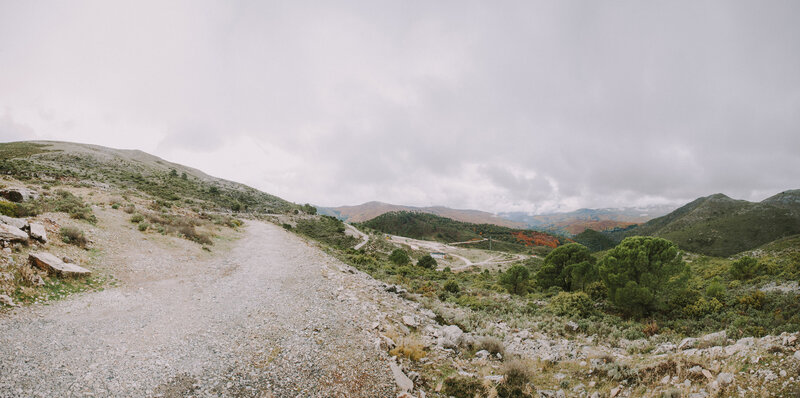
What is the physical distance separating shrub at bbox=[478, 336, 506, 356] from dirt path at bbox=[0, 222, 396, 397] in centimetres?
414

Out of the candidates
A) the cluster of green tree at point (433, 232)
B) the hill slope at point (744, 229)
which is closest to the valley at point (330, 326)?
the cluster of green tree at point (433, 232)

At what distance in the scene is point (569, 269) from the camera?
23297 mm

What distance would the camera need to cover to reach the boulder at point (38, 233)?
39.5 feet

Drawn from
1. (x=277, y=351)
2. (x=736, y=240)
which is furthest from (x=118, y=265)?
(x=736, y=240)

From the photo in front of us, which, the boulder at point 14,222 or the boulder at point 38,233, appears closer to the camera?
the boulder at point 14,222

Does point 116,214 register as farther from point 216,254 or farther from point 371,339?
point 371,339

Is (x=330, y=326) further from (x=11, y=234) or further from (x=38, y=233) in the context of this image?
(x=38, y=233)

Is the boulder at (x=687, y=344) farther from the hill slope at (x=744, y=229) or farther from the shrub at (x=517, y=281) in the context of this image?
the hill slope at (x=744, y=229)

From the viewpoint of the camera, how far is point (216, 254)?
2048 cm

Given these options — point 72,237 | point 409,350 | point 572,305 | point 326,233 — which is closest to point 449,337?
point 409,350

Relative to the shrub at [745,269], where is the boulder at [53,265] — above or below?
below

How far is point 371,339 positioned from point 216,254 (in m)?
16.8

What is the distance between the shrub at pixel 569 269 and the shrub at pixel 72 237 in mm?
32226

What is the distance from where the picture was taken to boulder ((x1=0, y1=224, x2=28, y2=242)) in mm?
10700
